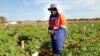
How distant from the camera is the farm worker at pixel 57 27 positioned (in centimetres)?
1061

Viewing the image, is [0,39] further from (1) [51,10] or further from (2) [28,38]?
(1) [51,10]

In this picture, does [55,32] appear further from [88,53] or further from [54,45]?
[88,53]

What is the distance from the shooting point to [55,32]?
10758mm

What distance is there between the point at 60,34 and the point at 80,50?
30.6 inches

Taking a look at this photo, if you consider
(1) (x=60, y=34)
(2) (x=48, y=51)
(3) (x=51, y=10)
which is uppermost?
(3) (x=51, y=10)

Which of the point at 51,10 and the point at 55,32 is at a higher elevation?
the point at 51,10

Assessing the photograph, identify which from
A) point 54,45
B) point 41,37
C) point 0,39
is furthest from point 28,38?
point 54,45

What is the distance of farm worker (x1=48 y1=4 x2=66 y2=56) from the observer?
10.6 meters

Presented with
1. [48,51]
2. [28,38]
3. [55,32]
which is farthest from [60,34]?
[28,38]

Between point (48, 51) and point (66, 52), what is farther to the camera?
point (48, 51)

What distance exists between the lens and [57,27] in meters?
10.7

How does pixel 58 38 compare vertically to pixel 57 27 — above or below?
below

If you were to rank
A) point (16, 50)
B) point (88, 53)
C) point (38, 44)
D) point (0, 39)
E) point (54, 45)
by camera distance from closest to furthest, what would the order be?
point (88, 53) → point (54, 45) → point (16, 50) → point (0, 39) → point (38, 44)

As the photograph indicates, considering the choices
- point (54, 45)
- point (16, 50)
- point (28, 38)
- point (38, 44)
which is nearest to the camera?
point (54, 45)
